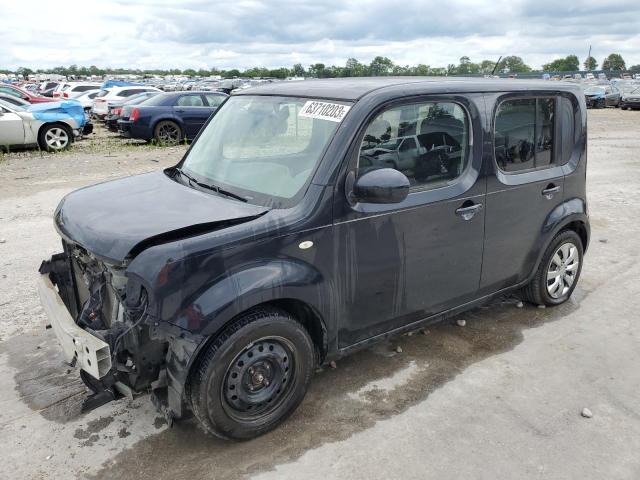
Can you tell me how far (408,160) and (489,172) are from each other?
0.75 metres

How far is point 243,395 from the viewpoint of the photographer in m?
3.16

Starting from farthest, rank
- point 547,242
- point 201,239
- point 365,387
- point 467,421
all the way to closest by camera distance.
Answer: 1. point 547,242
2. point 365,387
3. point 467,421
4. point 201,239

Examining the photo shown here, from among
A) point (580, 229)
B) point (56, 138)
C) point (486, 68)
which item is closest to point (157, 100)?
point (56, 138)

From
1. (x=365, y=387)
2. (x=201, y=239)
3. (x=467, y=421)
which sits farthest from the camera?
(x=365, y=387)

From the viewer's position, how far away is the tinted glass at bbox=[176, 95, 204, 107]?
1597cm

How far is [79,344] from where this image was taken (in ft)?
9.50

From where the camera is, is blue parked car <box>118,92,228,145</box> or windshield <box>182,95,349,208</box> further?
blue parked car <box>118,92,228,145</box>

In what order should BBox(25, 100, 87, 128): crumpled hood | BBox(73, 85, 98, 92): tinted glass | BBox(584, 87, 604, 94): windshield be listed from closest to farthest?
BBox(25, 100, 87, 128): crumpled hood
BBox(73, 85, 98, 92): tinted glass
BBox(584, 87, 604, 94): windshield

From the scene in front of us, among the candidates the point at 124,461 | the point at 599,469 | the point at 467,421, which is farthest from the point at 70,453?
the point at 599,469

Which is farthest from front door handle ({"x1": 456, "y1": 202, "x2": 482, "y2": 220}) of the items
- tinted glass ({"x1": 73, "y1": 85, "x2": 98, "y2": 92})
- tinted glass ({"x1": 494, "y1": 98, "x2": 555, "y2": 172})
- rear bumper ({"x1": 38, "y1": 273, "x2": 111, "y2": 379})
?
tinted glass ({"x1": 73, "y1": 85, "x2": 98, "y2": 92})

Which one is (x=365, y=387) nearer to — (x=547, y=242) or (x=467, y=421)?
(x=467, y=421)

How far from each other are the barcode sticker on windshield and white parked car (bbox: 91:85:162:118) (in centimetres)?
1953

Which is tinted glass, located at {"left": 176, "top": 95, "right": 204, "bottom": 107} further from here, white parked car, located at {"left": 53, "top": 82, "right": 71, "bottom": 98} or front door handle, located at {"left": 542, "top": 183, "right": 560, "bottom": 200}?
white parked car, located at {"left": 53, "top": 82, "right": 71, "bottom": 98}

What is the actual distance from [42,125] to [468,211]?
13222 mm
